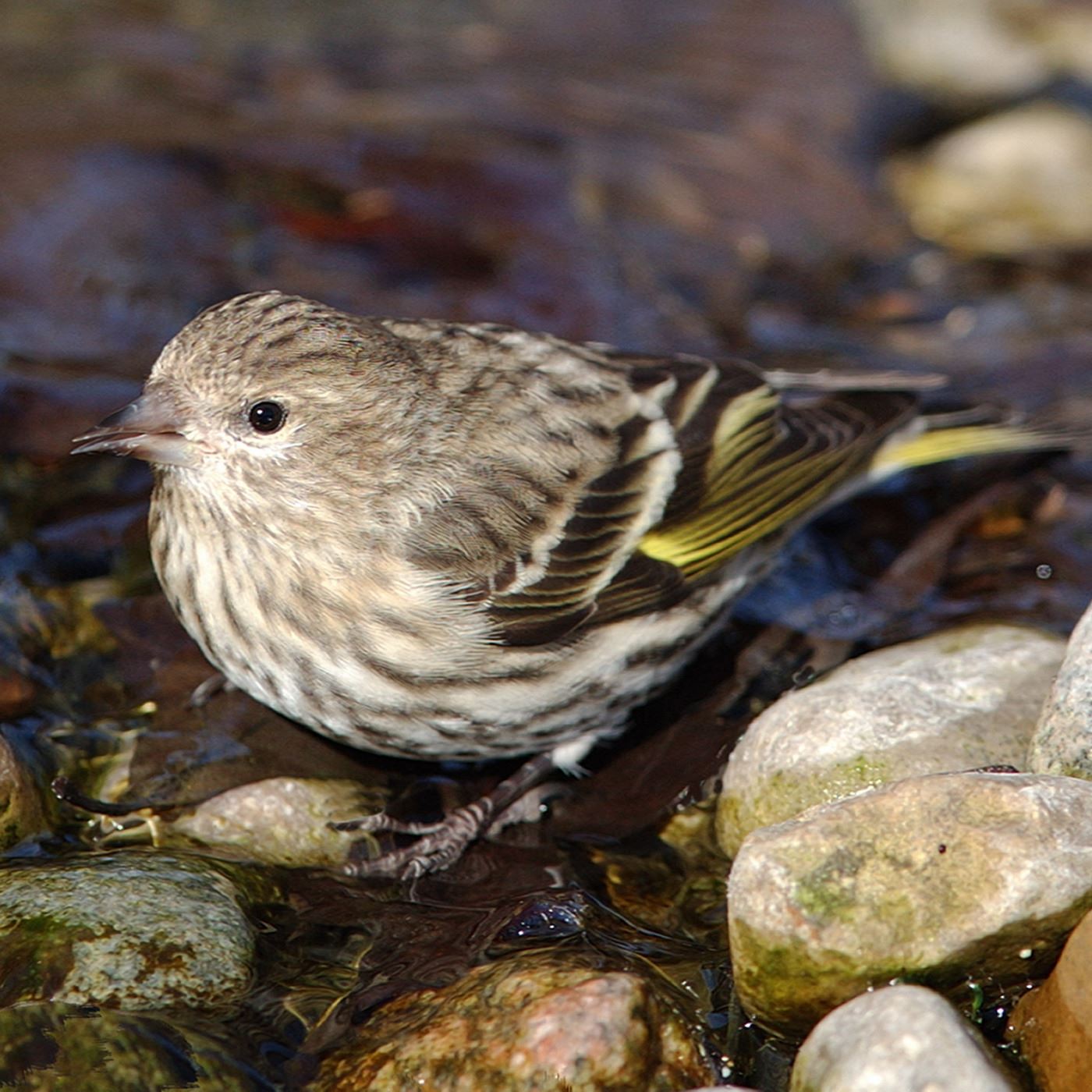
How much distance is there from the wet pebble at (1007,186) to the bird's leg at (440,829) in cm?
502

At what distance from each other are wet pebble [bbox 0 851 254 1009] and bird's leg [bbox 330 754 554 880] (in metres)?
0.49

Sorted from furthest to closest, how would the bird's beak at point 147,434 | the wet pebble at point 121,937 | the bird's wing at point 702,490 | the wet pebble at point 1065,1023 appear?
the bird's wing at point 702,490 → the bird's beak at point 147,434 → the wet pebble at point 121,937 → the wet pebble at point 1065,1023

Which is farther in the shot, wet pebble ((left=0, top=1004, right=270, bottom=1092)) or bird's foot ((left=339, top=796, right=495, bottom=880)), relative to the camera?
bird's foot ((left=339, top=796, right=495, bottom=880))

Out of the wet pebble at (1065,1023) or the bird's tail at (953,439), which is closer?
the wet pebble at (1065,1023)

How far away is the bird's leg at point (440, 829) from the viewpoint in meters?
4.23

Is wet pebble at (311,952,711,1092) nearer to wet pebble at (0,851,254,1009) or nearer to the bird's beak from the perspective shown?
wet pebble at (0,851,254,1009)

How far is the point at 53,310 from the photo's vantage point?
6.75 metres

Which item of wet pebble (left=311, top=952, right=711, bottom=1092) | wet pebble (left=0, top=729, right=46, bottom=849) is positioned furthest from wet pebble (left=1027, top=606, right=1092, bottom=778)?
wet pebble (left=0, top=729, right=46, bottom=849)

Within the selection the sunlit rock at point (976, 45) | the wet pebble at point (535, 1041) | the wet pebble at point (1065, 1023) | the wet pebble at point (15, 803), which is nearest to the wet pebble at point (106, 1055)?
the wet pebble at point (535, 1041)

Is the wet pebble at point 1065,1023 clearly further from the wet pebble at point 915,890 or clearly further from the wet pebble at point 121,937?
the wet pebble at point 121,937

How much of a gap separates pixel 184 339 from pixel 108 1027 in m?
1.78

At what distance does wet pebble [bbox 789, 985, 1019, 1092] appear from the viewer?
2.98 metres

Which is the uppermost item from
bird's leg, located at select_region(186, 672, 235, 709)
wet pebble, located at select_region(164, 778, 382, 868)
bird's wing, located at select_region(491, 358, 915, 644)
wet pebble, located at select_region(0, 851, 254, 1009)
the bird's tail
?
bird's wing, located at select_region(491, 358, 915, 644)

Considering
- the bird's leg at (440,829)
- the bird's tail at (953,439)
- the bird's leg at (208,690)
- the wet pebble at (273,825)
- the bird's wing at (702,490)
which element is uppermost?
the bird's wing at (702,490)
